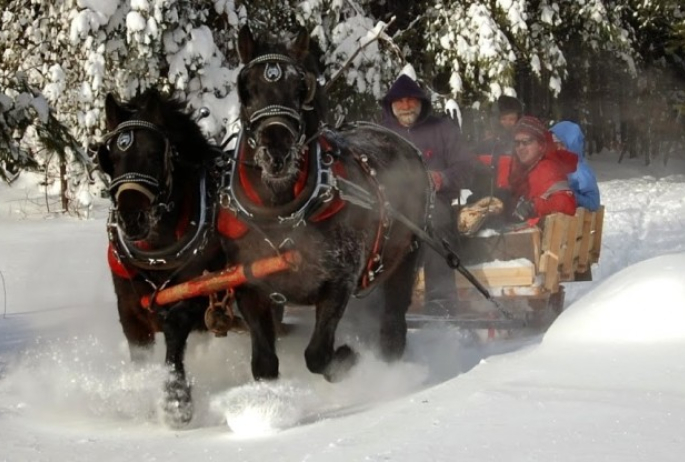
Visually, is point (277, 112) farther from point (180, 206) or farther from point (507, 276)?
point (507, 276)

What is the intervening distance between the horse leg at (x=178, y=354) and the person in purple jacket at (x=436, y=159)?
2697 millimetres

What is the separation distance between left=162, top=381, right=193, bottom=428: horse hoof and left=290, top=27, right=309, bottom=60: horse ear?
6.32ft

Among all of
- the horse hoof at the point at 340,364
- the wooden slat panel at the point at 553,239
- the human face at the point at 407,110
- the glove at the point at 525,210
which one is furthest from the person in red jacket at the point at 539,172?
the horse hoof at the point at 340,364

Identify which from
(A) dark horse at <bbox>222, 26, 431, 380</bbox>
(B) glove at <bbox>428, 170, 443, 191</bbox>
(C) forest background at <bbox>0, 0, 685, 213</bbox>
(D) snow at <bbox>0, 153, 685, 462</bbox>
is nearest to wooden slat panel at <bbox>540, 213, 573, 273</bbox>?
(D) snow at <bbox>0, 153, 685, 462</bbox>

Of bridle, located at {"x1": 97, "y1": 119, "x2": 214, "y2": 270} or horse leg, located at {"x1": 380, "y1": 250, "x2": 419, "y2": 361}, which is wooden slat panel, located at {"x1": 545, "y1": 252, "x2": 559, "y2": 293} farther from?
bridle, located at {"x1": 97, "y1": 119, "x2": 214, "y2": 270}

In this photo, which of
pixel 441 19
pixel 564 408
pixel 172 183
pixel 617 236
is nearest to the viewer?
pixel 564 408

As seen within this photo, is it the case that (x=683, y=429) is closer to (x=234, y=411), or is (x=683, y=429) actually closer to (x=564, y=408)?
(x=564, y=408)

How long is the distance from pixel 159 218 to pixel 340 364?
51.7 inches

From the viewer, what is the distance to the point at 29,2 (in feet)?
53.8

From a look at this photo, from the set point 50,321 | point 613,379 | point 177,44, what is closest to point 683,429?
point 613,379

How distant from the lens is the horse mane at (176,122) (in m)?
5.34

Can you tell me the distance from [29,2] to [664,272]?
14.0m

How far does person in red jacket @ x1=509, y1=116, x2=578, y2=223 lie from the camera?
766 cm

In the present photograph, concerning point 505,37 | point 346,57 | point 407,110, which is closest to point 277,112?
point 407,110
